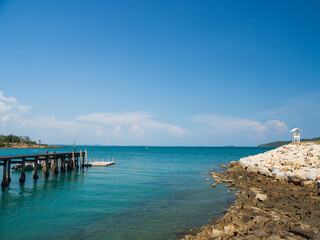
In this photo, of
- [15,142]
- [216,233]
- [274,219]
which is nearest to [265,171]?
[274,219]

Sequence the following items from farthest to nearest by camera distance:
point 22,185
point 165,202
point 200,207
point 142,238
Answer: point 22,185, point 165,202, point 200,207, point 142,238

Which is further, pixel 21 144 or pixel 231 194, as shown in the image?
pixel 21 144

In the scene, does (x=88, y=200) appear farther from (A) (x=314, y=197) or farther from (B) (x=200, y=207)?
(A) (x=314, y=197)

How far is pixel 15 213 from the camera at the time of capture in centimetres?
1300

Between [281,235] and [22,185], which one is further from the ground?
[281,235]

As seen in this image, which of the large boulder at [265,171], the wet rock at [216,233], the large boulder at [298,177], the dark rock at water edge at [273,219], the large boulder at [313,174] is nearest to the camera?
the dark rock at water edge at [273,219]

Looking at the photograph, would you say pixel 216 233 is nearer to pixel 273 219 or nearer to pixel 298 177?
pixel 273 219

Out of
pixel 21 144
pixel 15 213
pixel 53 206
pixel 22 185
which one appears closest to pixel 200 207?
pixel 53 206

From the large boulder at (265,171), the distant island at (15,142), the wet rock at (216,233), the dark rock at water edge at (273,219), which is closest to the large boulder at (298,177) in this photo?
the dark rock at water edge at (273,219)

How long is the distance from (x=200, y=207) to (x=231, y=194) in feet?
15.2

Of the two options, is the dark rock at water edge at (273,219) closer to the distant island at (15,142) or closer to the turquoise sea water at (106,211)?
the turquoise sea water at (106,211)

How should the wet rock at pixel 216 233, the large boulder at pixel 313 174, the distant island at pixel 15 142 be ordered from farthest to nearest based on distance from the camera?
1. the distant island at pixel 15 142
2. the large boulder at pixel 313 174
3. the wet rock at pixel 216 233

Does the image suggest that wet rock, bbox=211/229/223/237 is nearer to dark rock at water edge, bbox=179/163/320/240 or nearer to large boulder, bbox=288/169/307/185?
dark rock at water edge, bbox=179/163/320/240

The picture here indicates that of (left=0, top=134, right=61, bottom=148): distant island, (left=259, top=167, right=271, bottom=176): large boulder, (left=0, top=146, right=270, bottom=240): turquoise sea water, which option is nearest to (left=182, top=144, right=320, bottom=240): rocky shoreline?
(left=0, top=146, right=270, bottom=240): turquoise sea water
